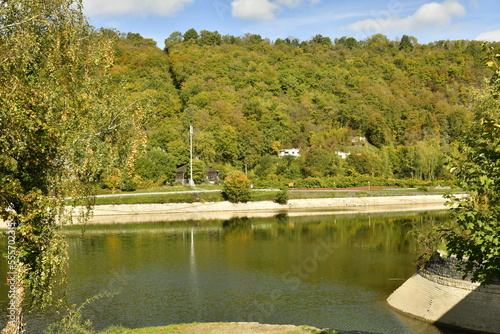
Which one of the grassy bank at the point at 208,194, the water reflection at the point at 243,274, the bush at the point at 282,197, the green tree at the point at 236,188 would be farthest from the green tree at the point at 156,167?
the water reflection at the point at 243,274

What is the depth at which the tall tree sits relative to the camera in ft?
41.9

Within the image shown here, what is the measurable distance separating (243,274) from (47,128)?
19.4m

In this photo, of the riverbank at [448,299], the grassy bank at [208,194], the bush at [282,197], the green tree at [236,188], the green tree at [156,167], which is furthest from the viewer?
the green tree at [156,167]

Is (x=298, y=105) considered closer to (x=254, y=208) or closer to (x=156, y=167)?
(x=156, y=167)

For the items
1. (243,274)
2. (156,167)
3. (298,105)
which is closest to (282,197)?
(156,167)

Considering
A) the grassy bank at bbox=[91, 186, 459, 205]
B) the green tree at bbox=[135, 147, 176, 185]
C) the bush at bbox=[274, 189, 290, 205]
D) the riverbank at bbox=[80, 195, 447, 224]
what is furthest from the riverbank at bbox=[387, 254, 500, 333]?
the green tree at bbox=[135, 147, 176, 185]

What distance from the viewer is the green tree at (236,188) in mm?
66188

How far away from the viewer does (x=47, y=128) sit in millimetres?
12703

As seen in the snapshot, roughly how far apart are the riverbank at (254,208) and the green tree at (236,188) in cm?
99

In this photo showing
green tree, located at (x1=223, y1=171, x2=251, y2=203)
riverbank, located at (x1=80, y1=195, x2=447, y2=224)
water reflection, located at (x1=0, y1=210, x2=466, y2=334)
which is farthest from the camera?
green tree, located at (x1=223, y1=171, x2=251, y2=203)

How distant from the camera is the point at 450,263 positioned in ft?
68.8

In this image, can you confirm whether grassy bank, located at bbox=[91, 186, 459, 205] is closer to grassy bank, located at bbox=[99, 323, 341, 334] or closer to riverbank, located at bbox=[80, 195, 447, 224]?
riverbank, located at bbox=[80, 195, 447, 224]

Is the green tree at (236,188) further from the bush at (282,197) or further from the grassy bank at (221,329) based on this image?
the grassy bank at (221,329)

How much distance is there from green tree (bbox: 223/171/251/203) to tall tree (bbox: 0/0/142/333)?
Result: 167ft
